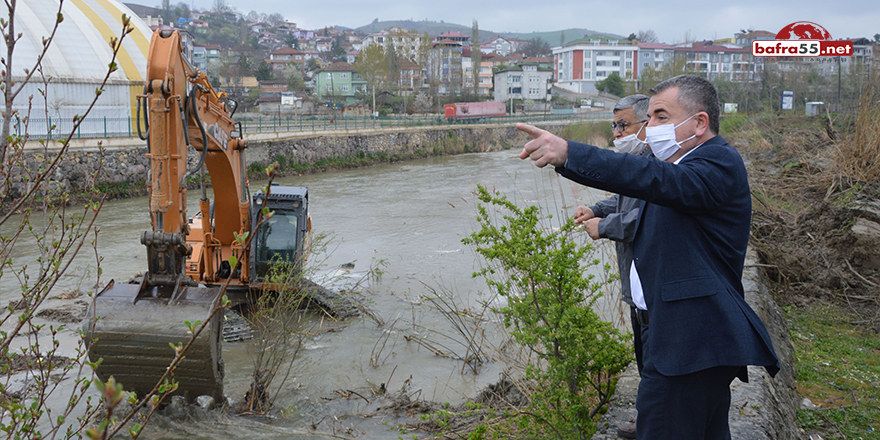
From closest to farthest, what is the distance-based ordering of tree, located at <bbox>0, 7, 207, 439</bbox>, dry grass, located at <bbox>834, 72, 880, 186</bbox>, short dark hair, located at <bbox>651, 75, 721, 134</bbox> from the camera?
tree, located at <bbox>0, 7, 207, 439</bbox> < short dark hair, located at <bbox>651, 75, 721, 134</bbox> < dry grass, located at <bbox>834, 72, 880, 186</bbox>

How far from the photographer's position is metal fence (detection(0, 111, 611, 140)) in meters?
22.8

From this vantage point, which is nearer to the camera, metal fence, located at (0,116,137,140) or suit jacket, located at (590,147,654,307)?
suit jacket, located at (590,147,654,307)

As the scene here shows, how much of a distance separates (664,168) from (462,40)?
127106 mm

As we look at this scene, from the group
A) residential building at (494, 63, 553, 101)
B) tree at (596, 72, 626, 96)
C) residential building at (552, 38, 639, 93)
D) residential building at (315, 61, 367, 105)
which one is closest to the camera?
residential building at (315, 61, 367, 105)

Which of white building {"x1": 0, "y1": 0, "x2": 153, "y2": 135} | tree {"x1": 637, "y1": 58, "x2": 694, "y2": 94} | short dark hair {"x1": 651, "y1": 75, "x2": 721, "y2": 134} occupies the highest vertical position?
tree {"x1": 637, "y1": 58, "x2": 694, "y2": 94}

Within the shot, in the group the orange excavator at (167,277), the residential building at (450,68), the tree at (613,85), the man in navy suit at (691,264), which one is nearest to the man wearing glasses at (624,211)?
the man in navy suit at (691,264)

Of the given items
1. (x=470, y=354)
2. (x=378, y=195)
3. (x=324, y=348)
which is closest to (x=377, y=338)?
(x=324, y=348)

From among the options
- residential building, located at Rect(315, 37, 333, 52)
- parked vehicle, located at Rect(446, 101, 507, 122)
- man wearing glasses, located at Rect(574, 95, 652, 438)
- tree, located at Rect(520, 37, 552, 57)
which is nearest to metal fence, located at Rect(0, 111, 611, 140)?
parked vehicle, located at Rect(446, 101, 507, 122)

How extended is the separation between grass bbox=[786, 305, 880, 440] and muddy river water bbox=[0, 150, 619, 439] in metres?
1.67

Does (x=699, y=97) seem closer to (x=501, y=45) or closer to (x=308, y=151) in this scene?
(x=308, y=151)

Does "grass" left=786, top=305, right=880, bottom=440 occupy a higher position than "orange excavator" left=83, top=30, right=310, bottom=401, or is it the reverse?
"orange excavator" left=83, top=30, right=310, bottom=401

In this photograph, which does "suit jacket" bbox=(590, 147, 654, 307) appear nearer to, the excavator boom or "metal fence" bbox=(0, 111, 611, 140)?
the excavator boom

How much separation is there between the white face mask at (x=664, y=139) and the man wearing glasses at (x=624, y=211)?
80cm

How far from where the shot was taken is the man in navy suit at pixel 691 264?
2.12m
